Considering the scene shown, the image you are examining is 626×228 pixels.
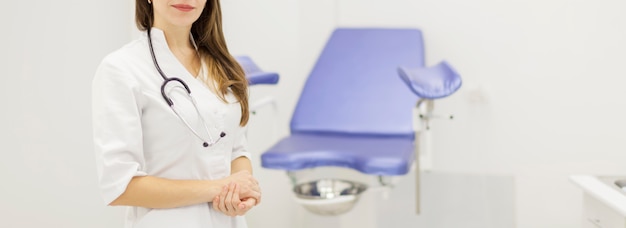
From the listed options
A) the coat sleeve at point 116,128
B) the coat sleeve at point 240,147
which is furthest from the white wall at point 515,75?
the coat sleeve at point 116,128

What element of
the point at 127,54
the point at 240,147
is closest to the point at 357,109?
the point at 240,147

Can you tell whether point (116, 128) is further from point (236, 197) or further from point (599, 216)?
point (599, 216)

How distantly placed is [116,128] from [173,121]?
0.10 meters

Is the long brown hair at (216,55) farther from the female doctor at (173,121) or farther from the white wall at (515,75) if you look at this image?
the white wall at (515,75)

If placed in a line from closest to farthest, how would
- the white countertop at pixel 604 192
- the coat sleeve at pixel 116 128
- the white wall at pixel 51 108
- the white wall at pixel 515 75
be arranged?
the coat sleeve at pixel 116 128, the white countertop at pixel 604 192, the white wall at pixel 51 108, the white wall at pixel 515 75

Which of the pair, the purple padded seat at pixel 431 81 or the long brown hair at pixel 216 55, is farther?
the purple padded seat at pixel 431 81

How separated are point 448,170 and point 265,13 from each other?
3.33ft

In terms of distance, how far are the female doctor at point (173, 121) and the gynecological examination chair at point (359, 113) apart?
0.99m

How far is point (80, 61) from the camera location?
108 inches

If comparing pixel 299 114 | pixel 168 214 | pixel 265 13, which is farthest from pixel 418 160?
pixel 168 214

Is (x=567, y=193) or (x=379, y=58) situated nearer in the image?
(x=379, y=58)

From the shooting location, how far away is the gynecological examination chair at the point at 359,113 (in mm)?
2367

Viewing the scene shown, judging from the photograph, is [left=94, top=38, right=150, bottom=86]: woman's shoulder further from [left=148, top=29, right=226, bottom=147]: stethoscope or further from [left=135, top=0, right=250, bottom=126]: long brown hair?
[left=135, top=0, right=250, bottom=126]: long brown hair

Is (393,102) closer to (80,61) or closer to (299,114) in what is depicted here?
(299,114)
